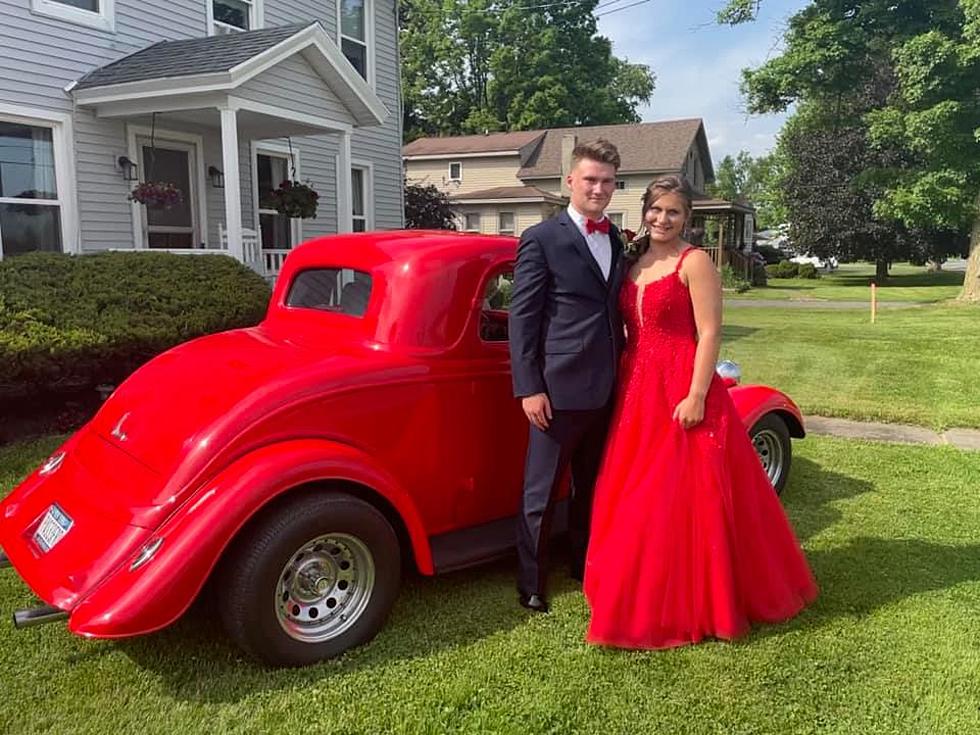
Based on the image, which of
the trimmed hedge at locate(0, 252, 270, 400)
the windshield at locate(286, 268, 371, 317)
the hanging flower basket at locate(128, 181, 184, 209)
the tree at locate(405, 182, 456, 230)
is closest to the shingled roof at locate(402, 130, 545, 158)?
the tree at locate(405, 182, 456, 230)

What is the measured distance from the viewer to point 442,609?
3.69 metres

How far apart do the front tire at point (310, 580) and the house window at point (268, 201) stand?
973 centimetres

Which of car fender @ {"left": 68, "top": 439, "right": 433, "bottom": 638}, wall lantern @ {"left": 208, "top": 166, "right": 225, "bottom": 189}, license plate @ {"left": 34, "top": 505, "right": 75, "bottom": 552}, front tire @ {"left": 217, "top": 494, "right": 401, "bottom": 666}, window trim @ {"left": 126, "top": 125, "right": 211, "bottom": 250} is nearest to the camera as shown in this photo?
car fender @ {"left": 68, "top": 439, "right": 433, "bottom": 638}

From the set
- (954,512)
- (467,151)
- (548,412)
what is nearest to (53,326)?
(548,412)

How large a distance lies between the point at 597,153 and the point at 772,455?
2763 mm

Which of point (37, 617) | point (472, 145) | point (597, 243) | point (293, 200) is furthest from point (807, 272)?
point (37, 617)

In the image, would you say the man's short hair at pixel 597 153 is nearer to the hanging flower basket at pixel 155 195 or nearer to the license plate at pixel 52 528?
the license plate at pixel 52 528

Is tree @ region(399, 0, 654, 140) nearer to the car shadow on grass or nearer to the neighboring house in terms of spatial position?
the neighboring house

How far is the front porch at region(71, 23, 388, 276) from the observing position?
359 inches

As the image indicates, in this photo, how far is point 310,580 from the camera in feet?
10.6

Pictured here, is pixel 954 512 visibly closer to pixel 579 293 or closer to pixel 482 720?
pixel 579 293

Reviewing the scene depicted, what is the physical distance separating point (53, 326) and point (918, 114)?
19950mm

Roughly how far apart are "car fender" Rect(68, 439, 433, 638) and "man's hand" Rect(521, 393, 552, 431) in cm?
75

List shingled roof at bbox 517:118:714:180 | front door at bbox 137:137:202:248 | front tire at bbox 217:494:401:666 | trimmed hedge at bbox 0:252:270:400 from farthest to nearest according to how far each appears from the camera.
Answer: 1. shingled roof at bbox 517:118:714:180
2. front door at bbox 137:137:202:248
3. trimmed hedge at bbox 0:252:270:400
4. front tire at bbox 217:494:401:666
